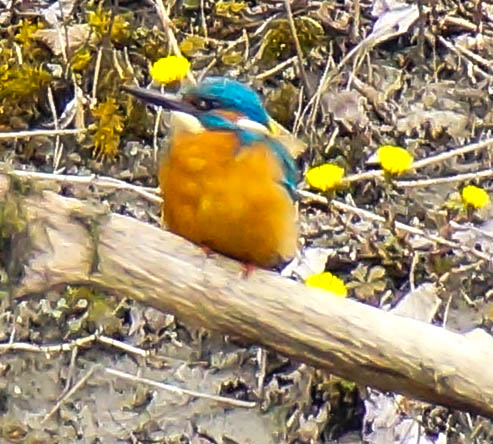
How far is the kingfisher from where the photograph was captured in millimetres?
2152

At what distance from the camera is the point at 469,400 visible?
1.91 metres

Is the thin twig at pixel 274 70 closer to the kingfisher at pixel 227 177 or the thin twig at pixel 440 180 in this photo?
the thin twig at pixel 440 180

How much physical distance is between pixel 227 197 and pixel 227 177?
38 mm

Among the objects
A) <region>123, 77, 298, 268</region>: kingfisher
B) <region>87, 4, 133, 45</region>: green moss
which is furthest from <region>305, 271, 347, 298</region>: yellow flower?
<region>87, 4, 133, 45</region>: green moss

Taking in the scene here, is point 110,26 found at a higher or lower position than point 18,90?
higher

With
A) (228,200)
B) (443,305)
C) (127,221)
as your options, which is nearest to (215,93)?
(228,200)

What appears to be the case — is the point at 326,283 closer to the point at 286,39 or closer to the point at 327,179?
the point at 327,179

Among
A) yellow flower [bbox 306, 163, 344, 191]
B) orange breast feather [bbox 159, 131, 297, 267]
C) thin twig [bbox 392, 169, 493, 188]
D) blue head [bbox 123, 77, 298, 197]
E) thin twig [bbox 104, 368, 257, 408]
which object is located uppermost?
blue head [bbox 123, 77, 298, 197]

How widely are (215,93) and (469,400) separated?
0.73 m

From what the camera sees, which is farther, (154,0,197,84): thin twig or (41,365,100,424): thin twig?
(154,0,197,84): thin twig

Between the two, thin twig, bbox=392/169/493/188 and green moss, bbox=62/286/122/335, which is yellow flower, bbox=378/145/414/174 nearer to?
thin twig, bbox=392/169/493/188

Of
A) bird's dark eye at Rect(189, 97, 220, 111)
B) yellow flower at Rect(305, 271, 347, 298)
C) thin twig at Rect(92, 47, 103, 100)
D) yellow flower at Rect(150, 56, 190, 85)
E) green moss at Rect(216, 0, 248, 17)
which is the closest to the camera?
bird's dark eye at Rect(189, 97, 220, 111)

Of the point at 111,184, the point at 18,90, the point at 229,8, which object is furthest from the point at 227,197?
the point at 229,8

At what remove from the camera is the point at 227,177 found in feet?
7.11
